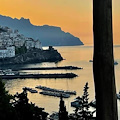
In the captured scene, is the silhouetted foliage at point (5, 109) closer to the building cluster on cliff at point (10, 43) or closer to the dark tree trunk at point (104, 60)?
the dark tree trunk at point (104, 60)

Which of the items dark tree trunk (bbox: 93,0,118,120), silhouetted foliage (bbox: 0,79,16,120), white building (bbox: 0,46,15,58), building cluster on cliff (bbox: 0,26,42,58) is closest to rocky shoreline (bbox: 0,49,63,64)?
white building (bbox: 0,46,15,58)

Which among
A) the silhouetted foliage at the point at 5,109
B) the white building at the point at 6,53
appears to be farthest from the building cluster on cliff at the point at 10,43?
the silhouetted foliage at the point at 5,109

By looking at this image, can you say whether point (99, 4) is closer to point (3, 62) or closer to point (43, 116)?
point (43, 116)

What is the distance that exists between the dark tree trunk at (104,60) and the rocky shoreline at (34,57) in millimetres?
20892

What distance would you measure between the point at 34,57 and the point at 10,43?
2.89 m

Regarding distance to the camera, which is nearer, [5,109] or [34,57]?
[5,109]

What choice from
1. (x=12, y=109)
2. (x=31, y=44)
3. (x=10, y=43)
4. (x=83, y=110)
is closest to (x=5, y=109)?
(x=12, y=109)

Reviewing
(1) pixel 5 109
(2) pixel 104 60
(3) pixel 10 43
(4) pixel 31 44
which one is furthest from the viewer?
(4) pixel 31 44

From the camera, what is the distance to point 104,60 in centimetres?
43

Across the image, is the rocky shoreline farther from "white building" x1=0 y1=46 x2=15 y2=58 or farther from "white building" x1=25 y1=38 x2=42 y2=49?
"white building" x1=25 y1=38 x2=42 y2=49

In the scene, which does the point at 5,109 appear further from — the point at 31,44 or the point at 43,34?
the point at 43,34

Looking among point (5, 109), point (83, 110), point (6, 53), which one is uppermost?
point (6, 53)

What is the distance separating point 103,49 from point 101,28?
3cm

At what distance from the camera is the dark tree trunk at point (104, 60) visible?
420 mm
